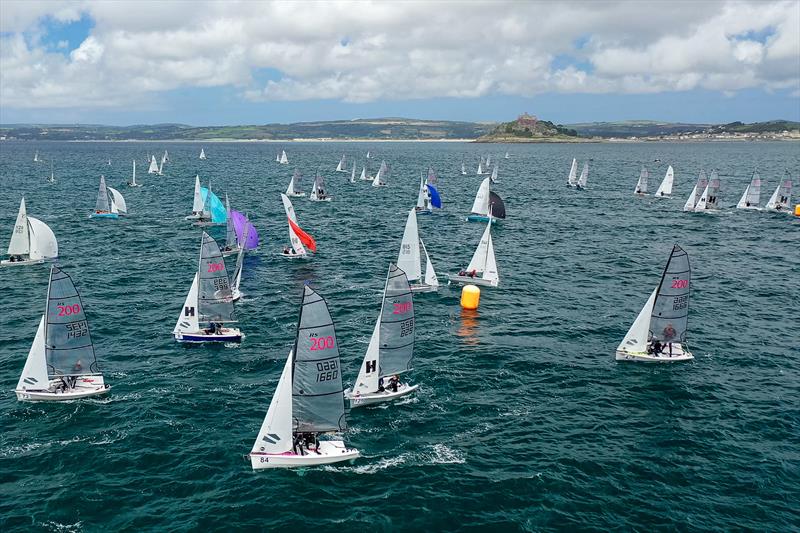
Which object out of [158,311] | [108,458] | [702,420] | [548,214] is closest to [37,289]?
[158,311]

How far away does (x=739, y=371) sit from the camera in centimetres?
4241

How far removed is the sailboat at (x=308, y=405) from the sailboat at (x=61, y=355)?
1391cm

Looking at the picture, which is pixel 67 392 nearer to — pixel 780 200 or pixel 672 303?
pixel 672 303

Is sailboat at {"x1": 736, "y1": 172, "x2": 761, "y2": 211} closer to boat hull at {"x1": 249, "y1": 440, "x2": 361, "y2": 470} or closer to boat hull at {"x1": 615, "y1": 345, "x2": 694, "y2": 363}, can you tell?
boat hull at {"x1": 615, "y1": 345, "x2": 694, "y2": 363}

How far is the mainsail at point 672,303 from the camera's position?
141 ft

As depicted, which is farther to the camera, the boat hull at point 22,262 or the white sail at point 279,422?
the boat hull at point 22,262

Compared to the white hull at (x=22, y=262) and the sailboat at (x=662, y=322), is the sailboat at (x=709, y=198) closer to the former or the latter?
the sailboat at (x=662, y=322)

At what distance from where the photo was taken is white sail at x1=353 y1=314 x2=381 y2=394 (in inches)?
1428

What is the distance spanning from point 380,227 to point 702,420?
217 ft

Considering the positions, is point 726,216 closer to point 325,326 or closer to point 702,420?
point 702,420

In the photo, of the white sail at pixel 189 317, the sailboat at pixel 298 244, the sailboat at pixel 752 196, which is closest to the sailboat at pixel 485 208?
the sailboat at pixel 298 244

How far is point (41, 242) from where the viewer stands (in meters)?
68.0

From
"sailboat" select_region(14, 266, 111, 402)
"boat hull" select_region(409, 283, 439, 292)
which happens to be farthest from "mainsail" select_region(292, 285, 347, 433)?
"boat hull" select_region(409, 283, 439, 292)

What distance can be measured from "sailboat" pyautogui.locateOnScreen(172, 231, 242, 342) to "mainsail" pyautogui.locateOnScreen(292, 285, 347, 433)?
55.4 feet
